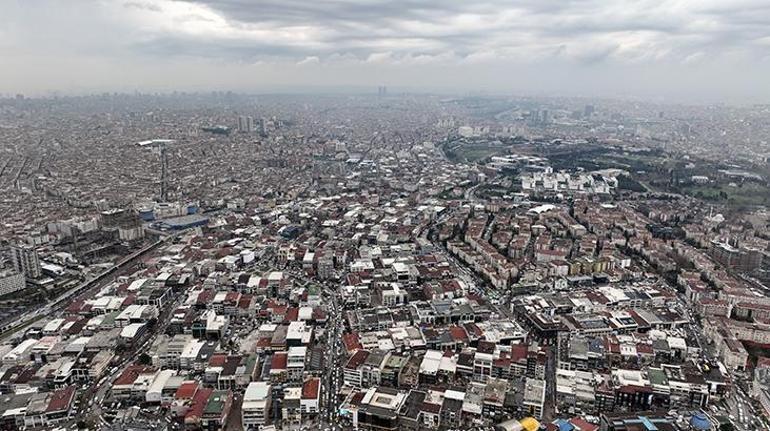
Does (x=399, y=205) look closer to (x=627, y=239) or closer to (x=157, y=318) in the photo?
(x=627, y=239)

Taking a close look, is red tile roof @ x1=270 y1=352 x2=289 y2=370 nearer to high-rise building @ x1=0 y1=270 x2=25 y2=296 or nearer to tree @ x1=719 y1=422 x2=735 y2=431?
tree @ x1=719 y1=422 x2=735 y2=431

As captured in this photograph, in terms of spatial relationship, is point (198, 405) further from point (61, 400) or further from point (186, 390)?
point (61, 400)

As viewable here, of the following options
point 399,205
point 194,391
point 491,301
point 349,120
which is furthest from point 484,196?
point 349,120

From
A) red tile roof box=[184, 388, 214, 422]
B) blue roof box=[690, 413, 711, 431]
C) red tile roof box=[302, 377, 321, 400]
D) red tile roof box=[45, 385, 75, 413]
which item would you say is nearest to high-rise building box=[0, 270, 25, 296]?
red tile roof box=[45, 385, 75, 413]

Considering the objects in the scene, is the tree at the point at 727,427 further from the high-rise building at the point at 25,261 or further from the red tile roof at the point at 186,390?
the high-rise building at the point at 25,261

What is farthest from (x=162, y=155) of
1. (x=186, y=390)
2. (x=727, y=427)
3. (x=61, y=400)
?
(x=727, y=427)

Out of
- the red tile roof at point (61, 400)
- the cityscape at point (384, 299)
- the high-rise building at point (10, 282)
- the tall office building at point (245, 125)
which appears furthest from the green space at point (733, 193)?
the tall office building at point (245, 125)
